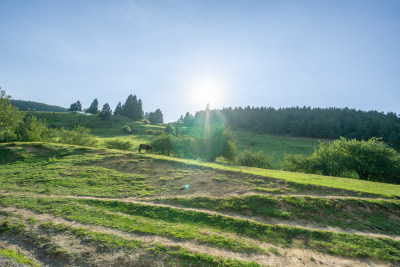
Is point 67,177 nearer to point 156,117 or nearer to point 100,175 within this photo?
point 100,175

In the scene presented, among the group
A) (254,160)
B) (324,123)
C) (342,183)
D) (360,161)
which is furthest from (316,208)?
(324,123)

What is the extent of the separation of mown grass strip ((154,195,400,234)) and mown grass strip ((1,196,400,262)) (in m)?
1.36

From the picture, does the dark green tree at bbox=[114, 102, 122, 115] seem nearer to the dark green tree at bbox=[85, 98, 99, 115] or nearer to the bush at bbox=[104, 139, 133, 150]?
the dark green tree at bbox=[85, 98, 99, 115]

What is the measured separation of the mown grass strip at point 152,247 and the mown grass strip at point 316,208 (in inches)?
182

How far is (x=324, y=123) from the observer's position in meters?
103

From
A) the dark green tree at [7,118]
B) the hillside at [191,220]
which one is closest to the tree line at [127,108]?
the dark green tree at [7,118]

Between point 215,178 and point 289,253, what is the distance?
32.5 feet

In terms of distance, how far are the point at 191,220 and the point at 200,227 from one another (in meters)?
0.92

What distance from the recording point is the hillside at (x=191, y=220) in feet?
26.3

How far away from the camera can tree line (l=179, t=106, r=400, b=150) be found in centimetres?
9094

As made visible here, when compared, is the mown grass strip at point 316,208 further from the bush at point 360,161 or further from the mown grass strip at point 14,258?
the bush at point 360,161

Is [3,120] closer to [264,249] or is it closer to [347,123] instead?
[264,249]

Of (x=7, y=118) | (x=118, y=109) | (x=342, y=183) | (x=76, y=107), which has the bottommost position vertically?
(x=342, y=183)

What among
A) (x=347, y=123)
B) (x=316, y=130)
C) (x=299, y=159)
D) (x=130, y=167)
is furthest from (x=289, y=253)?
(x=347, y=123)
